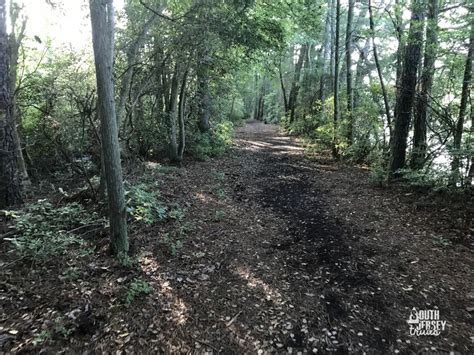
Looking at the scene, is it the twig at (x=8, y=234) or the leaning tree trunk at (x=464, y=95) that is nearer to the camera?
the twig at (x=8, y=234)

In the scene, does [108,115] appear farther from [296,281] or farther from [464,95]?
[464,95]

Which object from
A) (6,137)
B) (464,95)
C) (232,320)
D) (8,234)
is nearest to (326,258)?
(232,320)

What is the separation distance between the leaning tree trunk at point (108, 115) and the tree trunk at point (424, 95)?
20.5ft

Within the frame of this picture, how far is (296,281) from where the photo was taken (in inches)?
163

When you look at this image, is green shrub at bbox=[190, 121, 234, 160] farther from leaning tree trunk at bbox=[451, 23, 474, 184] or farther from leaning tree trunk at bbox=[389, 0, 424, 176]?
leaning tree trunk at bbox=[451, 23, 474, 184]

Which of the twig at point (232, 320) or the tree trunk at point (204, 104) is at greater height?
the tree trunk at point (204, 104)

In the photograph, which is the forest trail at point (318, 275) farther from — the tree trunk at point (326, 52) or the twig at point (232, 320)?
the tree trunk at point (326, 52)

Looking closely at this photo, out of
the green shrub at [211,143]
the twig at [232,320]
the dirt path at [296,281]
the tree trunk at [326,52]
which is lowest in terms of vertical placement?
the twig at [232,320]

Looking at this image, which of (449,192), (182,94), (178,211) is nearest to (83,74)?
(182,94)

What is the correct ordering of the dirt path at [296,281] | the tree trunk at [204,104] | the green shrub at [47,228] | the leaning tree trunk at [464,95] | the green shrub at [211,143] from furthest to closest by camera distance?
the tree trunk at [204,104], the green shrub at [211,143], the leaning tree trunk at [464,95], the green shrub at [47,228], the dirt path at [296,281]

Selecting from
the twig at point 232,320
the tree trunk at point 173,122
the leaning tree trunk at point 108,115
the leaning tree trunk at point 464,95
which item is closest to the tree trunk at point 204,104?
the tree trunk at point 173,122

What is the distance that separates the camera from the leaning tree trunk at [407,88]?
691 cm

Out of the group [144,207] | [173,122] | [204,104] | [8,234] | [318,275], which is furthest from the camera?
[204,104]

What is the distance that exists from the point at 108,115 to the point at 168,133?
6.24 meters
